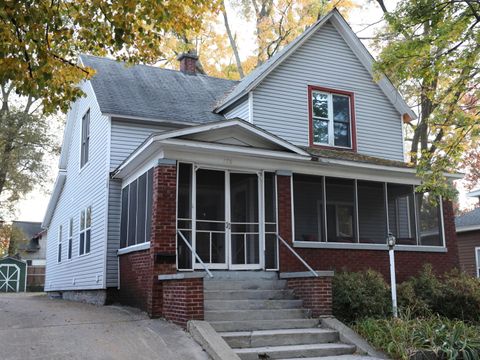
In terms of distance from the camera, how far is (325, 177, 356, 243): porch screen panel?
1371cm

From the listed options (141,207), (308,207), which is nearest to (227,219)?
(141,207)

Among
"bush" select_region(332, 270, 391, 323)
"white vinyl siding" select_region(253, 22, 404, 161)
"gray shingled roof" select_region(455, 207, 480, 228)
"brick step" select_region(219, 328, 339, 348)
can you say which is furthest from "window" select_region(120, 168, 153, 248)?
"gray shingled roof" select_region(455, 207, 480, 228)

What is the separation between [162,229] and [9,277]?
2882 centimetres

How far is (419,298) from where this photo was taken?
11.4 metres

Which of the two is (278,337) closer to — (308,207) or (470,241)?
(308,207)

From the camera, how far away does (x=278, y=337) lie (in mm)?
8930

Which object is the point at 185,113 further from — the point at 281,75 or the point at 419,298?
the point at 419,298

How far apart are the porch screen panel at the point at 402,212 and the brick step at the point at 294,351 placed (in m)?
6.02

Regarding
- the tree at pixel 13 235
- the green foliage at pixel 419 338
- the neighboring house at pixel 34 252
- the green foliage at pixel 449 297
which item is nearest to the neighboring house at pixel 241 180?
the green foliage at pixel 419 338

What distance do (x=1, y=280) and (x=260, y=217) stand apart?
28860 millimetres

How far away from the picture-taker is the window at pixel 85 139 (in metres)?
17.5

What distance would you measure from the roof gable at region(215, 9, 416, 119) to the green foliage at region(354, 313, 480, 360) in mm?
7850

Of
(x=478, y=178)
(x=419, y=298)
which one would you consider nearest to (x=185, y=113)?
(x=419, y=298)

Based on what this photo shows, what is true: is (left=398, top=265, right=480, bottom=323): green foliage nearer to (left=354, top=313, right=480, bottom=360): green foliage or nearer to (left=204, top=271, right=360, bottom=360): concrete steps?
(left=354, top=313, right=480, bottom=360): green foliage
